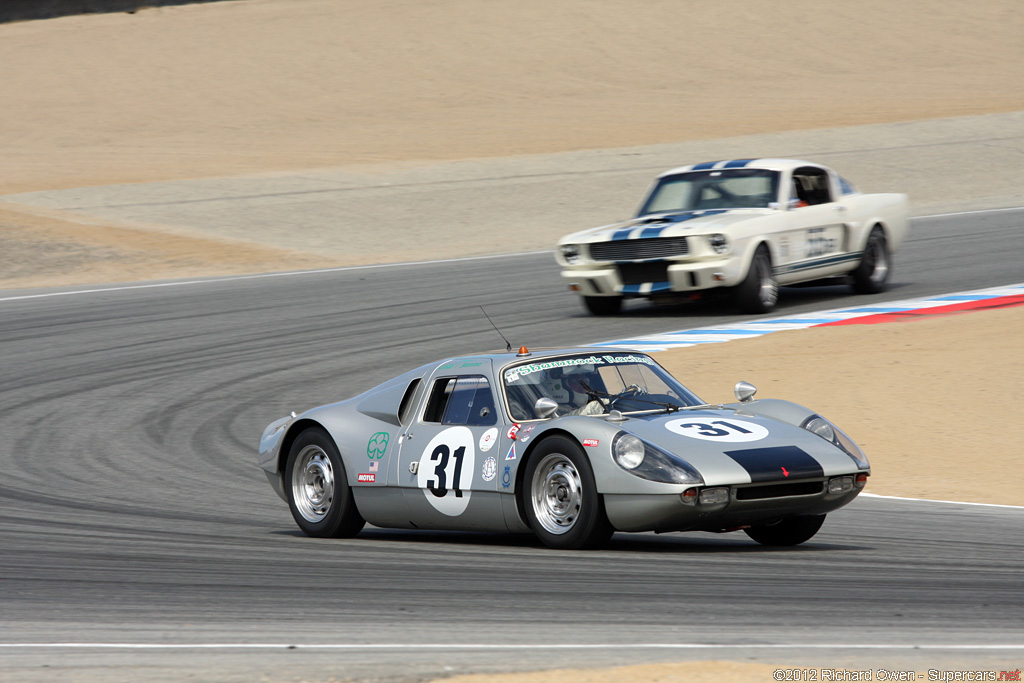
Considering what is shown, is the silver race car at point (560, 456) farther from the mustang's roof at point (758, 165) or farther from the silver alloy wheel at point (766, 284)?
the mustang's roof at point (758, 165)

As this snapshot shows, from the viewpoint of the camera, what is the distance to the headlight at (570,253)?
633 inches

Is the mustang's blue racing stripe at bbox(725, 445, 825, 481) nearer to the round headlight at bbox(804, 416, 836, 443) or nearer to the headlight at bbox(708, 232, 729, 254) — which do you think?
the round headlight at bbox(804, 416, 836, 443)

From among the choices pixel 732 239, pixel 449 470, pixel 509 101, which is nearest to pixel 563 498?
pixel 449 470

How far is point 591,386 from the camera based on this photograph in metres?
7.71

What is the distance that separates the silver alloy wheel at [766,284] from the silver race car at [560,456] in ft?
26.1

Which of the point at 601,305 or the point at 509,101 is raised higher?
the point at 509,101

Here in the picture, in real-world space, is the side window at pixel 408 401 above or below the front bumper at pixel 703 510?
above

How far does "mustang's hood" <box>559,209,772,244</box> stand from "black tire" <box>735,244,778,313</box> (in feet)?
1.58

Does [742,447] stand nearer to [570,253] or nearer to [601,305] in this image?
[570,253]

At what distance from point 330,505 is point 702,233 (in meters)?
7.83

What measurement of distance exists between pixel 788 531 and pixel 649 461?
3.57ft

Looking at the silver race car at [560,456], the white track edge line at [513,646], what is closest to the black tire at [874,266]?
the silver race car at [560,456]

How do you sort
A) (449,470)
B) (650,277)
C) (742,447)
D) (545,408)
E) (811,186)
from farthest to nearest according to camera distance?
(811,186) → (650,277) → (449,470) → (545,408) → (742,447)

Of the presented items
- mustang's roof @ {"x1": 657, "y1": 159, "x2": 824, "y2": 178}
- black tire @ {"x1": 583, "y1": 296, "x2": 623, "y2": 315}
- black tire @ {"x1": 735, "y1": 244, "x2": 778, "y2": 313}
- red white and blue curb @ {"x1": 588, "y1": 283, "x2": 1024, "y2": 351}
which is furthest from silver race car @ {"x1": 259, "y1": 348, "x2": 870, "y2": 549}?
mustang's roof @ {"x1": 657, "y1": 159, "x2": 824, "y2": 178}
